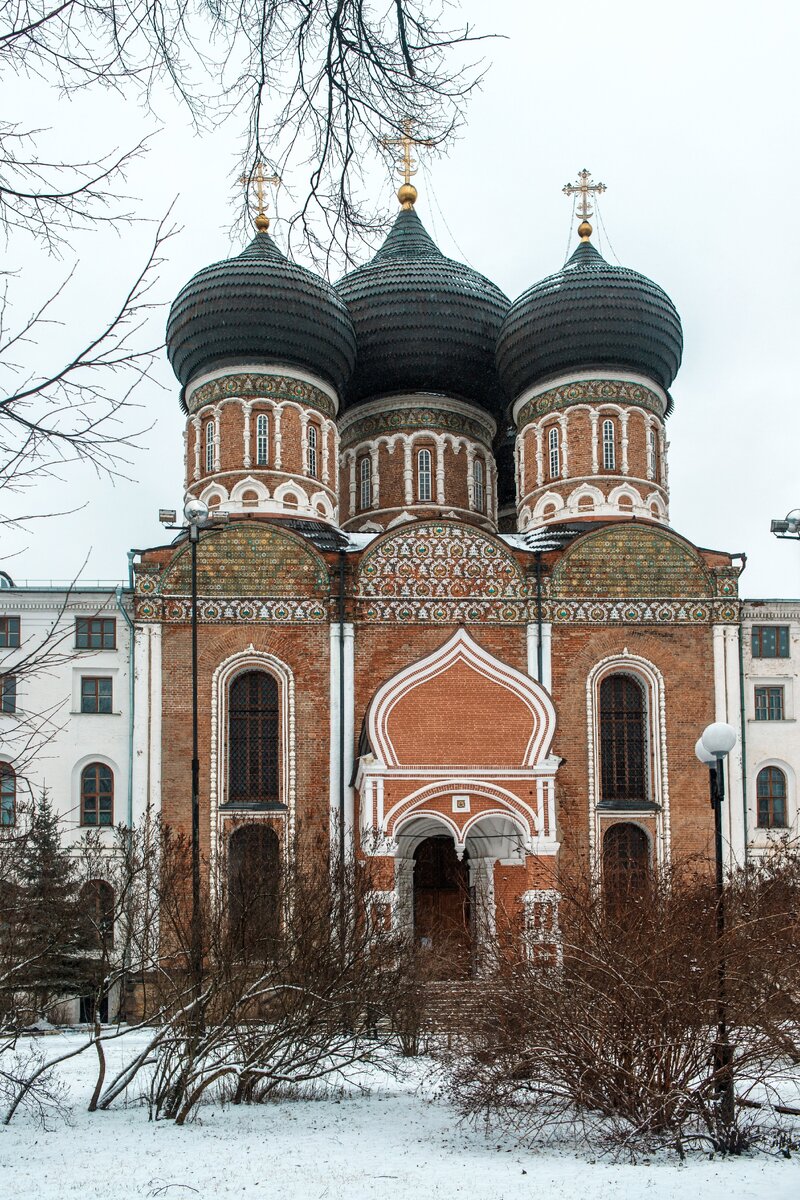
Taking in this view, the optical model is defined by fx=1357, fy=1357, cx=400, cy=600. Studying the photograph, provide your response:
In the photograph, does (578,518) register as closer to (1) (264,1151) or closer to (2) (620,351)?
(2) (620,351)

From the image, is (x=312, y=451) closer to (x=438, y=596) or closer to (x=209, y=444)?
(x=209, y=444)

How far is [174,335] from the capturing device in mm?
22656

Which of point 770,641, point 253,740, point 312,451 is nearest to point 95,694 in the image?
point 253,740

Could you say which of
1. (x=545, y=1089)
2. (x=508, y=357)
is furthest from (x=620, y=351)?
(x=545, y=1089)

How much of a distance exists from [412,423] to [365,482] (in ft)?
4.41

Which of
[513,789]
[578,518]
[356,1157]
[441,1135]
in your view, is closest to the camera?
[356,1157]

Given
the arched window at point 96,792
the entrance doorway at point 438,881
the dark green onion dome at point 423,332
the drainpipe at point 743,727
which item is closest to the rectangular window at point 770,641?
the drainpipe at point 743,727

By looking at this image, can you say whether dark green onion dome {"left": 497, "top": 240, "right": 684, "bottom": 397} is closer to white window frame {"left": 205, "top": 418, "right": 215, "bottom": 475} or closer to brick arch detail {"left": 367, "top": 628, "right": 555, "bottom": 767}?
white window frame {"left": 205, "top": 418, "right": 215, "bottom": 475}

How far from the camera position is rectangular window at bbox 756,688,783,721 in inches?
804

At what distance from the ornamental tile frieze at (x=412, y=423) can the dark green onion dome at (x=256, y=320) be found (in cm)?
190

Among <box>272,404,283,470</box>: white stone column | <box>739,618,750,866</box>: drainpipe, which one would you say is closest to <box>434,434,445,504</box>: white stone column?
<box>272,404,283,470</box>: white stone column

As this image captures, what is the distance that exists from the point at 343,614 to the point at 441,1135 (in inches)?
440

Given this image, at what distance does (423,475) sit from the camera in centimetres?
2392

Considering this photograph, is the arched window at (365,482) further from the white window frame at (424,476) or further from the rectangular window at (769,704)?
the rectangular window at (769,704)
